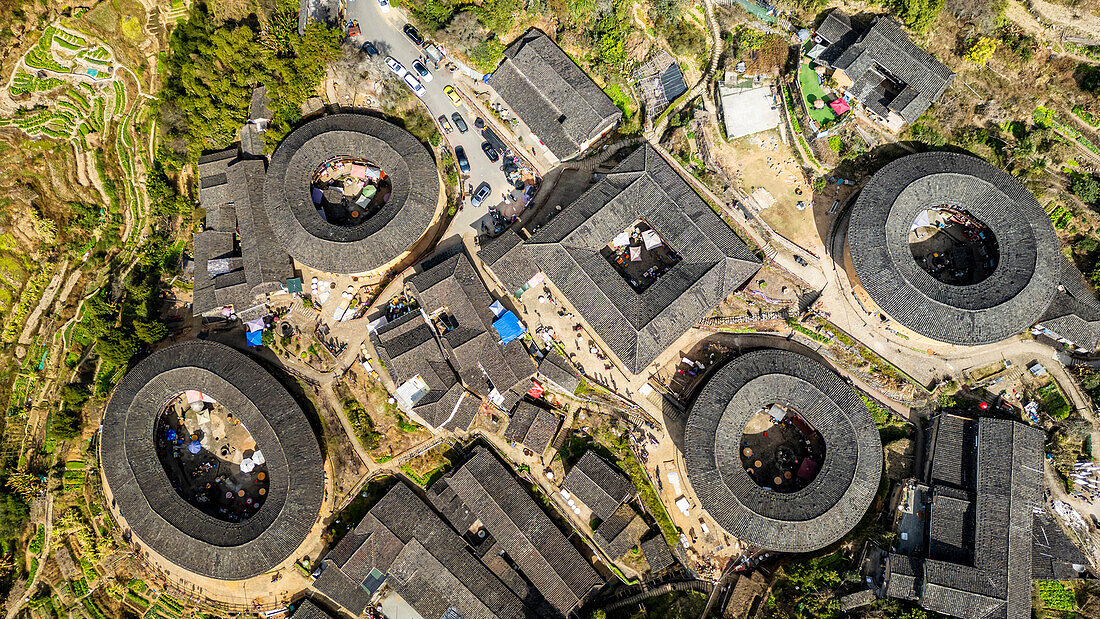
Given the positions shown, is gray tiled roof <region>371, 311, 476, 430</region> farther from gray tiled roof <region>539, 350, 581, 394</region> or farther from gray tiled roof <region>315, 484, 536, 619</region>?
gray tiled roof <region>315, 484, 536, 619</region>

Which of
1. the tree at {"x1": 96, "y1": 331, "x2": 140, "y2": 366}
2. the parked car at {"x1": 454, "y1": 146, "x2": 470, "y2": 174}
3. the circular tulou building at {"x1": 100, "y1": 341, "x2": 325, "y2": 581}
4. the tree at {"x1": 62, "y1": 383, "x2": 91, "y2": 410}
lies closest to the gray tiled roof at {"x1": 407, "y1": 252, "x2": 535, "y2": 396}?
the parked car at {"x1": 454, "y1": 146, "x2": 470, "y2": 174}

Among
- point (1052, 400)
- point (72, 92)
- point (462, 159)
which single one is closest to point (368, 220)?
point (462, 159)

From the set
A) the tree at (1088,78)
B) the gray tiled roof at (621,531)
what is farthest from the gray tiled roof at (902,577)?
the tree at (1088,78)

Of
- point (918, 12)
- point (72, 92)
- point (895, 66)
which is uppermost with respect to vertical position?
point (918, 12)

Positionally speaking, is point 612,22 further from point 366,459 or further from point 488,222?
point 366,459

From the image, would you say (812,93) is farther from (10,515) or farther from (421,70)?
(10,515)

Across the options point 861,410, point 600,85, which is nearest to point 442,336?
point 600,85
